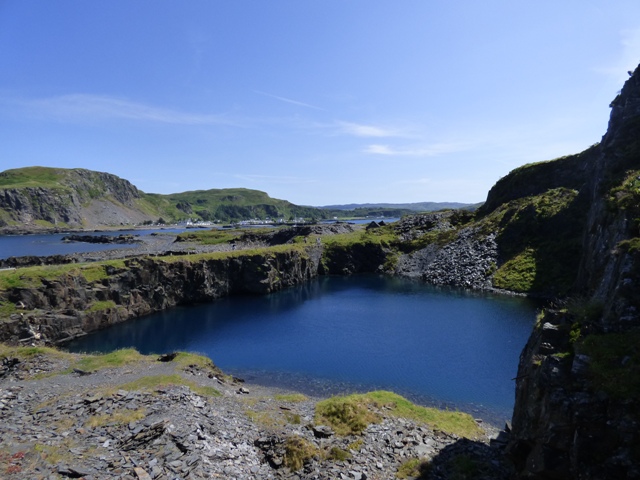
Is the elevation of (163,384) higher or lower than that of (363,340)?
higher

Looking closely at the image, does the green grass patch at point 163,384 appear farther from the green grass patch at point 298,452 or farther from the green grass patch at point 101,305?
the green grass patch at point 101,305

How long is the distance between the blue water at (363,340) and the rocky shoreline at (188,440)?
13021 mm

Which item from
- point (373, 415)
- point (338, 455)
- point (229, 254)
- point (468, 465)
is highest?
point (229, 254)

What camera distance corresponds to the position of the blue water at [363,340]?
44.6 metres

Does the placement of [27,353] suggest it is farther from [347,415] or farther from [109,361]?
[347,415]

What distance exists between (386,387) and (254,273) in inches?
2385

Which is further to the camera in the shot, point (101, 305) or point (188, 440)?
point (101, 305)

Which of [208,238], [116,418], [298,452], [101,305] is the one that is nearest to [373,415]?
[298,452]

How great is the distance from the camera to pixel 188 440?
24.0m

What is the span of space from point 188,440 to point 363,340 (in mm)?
39894

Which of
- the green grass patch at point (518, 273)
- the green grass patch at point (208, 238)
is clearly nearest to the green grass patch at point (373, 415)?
the green grass patch at point (518, 273)

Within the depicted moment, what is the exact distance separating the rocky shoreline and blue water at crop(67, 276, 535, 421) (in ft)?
42.7

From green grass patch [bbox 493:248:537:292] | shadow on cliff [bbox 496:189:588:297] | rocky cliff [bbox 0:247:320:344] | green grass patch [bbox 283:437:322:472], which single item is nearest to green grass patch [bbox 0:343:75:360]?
→ rocky cliff [bbox 0:247:320:344]

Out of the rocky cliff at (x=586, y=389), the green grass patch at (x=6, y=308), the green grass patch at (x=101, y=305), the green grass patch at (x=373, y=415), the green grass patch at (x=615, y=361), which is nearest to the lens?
the rocky cliff at (x=586, y=389)
